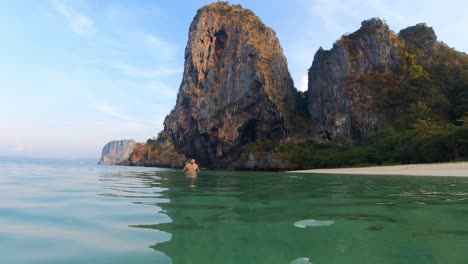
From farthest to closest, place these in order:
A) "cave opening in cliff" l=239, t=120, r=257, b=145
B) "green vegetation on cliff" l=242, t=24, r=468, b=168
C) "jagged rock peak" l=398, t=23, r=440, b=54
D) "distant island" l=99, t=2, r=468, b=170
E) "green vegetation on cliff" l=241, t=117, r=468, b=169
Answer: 1. "cave opening in cliff" l=239, t=120, r=257, b=145
2. "jagged rock peak" l=398, t=23, r=440, b=54
3. "distant island" l=99, t=2, r=468, b=170
4. "green vegetation on cliff" l=242, t=24, r=468, b=168
5. "green vegetation on cliff" l=241, t=117, r=468, b=169

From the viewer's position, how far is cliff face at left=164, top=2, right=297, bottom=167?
83.6m

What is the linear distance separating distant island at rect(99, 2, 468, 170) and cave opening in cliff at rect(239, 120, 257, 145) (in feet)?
1.28

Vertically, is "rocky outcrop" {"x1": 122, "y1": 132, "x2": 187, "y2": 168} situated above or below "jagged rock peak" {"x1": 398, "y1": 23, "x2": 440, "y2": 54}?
below

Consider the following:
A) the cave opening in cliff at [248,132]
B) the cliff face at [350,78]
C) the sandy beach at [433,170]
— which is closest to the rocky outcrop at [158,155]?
the cave opening in cliff at [248,132]

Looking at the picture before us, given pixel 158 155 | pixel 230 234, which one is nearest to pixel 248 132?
pixel 158 155

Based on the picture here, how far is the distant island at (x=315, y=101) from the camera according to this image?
170ft

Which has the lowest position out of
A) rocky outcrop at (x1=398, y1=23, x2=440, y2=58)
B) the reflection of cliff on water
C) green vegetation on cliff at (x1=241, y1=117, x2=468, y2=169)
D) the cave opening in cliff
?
the reflection of cliff on water

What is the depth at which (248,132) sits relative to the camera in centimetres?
8819

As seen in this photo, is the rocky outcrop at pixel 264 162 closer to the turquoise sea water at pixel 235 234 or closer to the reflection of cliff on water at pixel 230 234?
the turquoise sea water at pixel 235 234

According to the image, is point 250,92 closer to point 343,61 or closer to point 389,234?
point 343,61

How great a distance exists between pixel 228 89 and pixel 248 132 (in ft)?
44.3

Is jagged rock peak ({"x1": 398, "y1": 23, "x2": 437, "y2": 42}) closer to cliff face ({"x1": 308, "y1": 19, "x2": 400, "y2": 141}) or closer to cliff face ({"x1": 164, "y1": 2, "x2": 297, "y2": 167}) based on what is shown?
cliff face ({"x1": 308, "y1": 19, "x2": 400, "y2": 141})

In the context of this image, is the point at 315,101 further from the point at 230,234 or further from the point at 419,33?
the point at 230,234

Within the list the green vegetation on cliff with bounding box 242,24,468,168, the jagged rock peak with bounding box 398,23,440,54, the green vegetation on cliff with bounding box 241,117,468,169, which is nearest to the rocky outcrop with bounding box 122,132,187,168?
the green vegetation on cliff with bounding box 242,24,468,168
